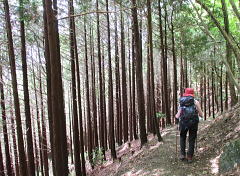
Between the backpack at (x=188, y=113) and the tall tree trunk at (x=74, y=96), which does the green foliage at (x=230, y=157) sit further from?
the tall tree trunk at (x=74, y=96)

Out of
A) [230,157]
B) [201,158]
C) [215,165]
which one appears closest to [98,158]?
[201,158]

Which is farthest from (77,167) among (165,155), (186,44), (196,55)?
(196,55)

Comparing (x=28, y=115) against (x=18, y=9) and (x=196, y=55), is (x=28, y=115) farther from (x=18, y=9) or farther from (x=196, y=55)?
(x=196, y=55)

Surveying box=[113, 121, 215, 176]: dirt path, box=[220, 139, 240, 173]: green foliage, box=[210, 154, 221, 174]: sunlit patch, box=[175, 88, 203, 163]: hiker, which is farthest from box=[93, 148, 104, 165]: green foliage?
box=[220, 139, 240, 173]: green foliage

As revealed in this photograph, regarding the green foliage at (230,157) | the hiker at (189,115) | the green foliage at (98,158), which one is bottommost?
the green foliage at (98,158)

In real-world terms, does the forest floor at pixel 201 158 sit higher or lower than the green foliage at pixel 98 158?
higher

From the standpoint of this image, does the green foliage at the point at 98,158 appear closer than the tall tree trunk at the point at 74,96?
No

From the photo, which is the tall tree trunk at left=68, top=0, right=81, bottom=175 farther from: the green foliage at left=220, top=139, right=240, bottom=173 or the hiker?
the green foliage at left=220, top=139, right=240, bottom=173

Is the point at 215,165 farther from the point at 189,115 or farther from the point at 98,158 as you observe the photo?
the point at 98,158

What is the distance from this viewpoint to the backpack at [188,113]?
6.23 meters

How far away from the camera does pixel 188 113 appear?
625 centimetres

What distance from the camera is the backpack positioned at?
20.4ft

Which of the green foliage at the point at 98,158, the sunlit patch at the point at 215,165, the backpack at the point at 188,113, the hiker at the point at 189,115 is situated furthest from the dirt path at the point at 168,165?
the green foliage at the point at 98,158

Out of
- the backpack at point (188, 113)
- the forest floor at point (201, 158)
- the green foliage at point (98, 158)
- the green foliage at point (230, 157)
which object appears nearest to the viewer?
the green foliage at point (230, 157)
